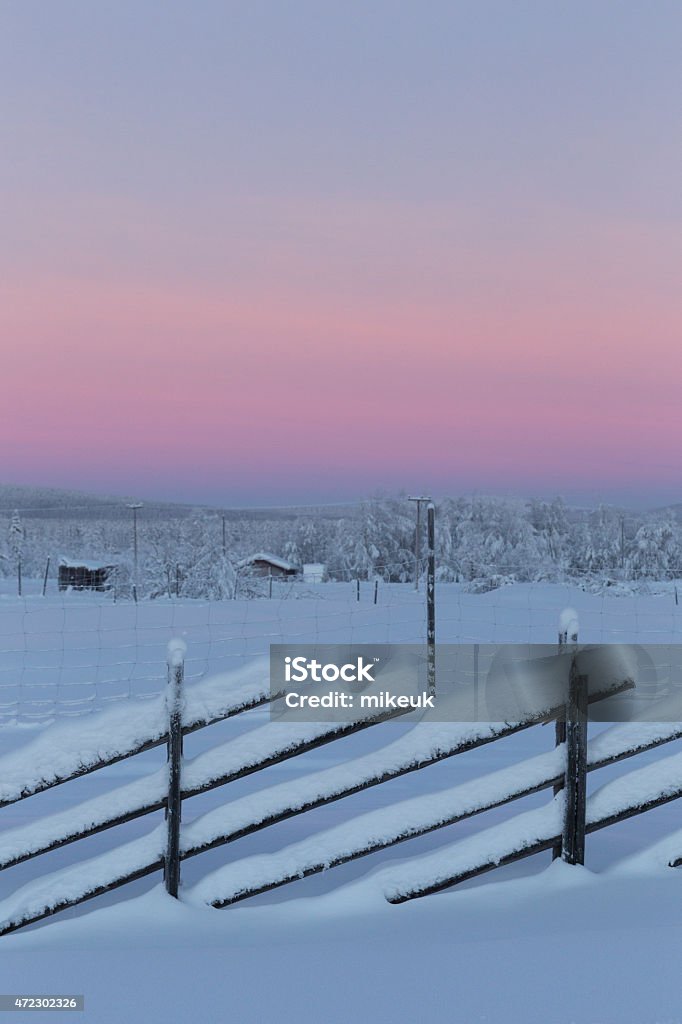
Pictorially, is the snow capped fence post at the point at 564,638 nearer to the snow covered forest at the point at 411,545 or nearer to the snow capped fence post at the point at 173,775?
the snow capped fence post at the point at 173,775

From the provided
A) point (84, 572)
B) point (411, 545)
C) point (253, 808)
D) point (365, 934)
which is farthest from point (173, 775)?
point (411, 545)

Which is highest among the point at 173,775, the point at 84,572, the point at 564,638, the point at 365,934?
the point at 564,638

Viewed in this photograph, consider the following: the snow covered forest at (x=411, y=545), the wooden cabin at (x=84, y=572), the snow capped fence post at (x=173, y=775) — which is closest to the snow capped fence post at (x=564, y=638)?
the snow capped fence post at (x=173, y=775)

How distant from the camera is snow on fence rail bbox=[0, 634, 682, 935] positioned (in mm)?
3971

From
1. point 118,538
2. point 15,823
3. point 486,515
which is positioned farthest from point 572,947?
point 118,538

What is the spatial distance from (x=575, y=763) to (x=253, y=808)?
158 centimetres

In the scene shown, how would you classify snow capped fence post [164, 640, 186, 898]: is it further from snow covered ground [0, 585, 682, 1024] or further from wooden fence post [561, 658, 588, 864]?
wooden fence post [561, 658, 588, 864]

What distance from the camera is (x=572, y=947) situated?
11.7 ft

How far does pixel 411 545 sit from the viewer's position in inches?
2459

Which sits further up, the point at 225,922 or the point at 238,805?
the point at 238,805

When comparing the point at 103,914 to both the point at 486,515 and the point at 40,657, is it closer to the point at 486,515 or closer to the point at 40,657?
the point at 40,657

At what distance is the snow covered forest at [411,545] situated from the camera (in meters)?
50.8

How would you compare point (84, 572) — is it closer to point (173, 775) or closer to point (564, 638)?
point (173, 775)

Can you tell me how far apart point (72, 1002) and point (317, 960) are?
37.2 inches
